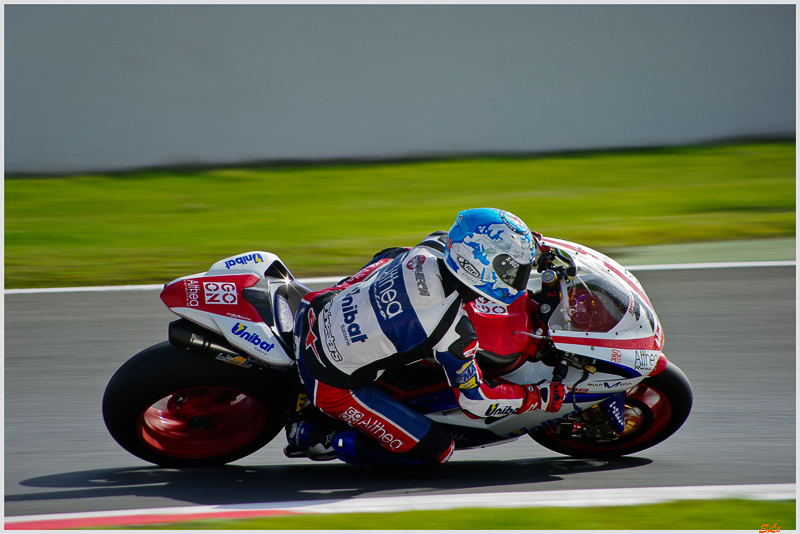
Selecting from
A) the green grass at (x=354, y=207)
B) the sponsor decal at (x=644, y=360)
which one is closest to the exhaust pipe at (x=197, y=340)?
the sponsor decal at (x=644, y=360)

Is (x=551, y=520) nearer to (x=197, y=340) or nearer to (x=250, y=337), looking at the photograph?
(x=250, y=337)

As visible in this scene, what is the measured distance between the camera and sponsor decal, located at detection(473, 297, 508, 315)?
3.36m

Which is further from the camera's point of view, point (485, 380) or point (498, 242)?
point (485, 380)

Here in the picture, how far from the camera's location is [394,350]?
3143mm

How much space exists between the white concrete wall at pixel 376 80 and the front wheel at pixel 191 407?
8.24 m

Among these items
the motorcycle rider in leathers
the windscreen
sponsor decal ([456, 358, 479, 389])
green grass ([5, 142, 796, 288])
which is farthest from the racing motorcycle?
green grass ([5, 142, 796, 288])

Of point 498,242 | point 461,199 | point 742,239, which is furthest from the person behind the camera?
point 461,199

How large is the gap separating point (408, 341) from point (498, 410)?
1.50ft

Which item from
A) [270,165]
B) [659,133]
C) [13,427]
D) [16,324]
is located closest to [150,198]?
[270,165]

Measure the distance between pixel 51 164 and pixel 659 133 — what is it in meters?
8.58

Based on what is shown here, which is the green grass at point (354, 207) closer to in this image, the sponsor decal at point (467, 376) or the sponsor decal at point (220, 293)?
the sponsor decal at point (220, 293)

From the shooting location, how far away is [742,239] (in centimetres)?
790

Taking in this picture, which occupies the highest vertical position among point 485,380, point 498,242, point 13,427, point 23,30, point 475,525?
point 23,30

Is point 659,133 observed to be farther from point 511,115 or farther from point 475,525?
point 475,525
